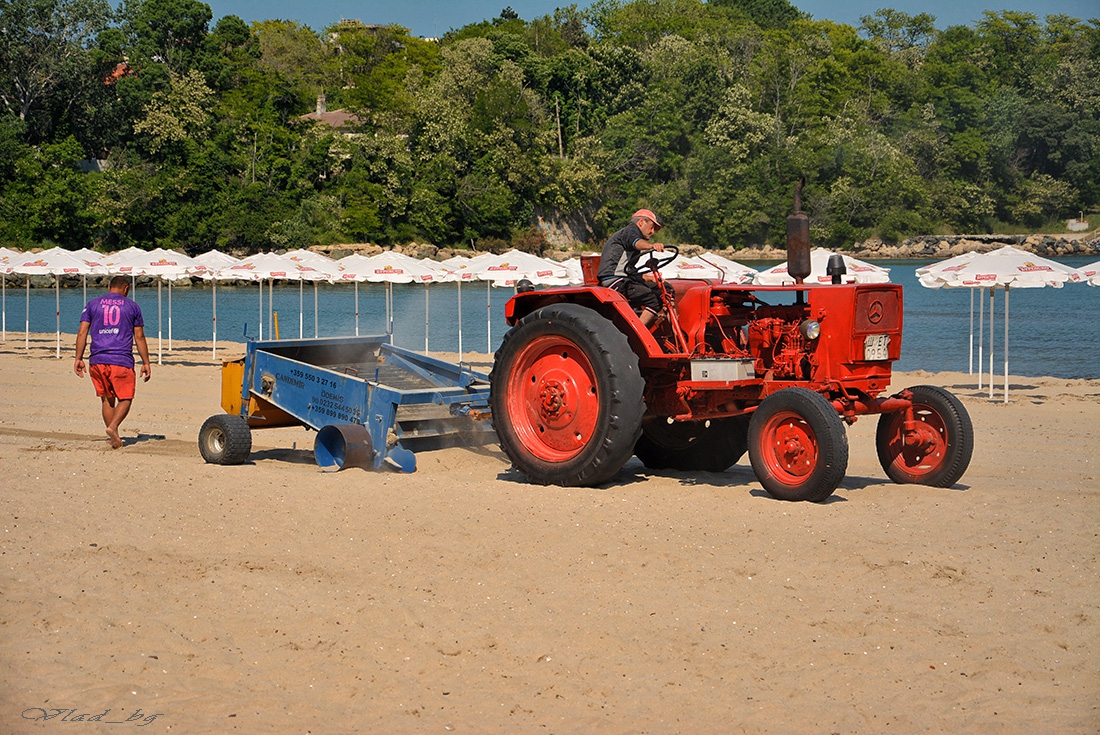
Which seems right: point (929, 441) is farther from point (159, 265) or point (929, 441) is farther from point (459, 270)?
point (159, 265)

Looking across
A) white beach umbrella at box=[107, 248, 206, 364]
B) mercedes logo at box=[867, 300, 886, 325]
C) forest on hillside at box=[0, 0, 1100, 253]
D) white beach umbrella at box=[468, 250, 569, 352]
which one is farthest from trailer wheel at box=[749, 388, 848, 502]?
forest on hillside at box=[0, 0, 1100, 253]

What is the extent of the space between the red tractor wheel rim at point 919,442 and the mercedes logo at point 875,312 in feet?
2.69

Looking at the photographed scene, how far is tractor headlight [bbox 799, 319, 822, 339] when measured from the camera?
7.98 m

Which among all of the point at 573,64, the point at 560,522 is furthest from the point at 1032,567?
the point at 573,64

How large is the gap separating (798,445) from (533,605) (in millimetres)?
2817

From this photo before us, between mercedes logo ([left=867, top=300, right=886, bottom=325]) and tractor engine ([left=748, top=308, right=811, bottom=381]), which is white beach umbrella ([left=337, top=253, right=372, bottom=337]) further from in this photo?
mercedes logo ([left=867, top=300, right=886, bottom=325])

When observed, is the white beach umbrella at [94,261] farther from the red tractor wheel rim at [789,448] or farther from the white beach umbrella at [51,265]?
the red tractor wheel rim at [789,448]

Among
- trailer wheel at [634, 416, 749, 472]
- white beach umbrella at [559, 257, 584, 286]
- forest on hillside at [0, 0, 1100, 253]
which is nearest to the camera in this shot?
trailer wheel at [634, 416, 749, 472]

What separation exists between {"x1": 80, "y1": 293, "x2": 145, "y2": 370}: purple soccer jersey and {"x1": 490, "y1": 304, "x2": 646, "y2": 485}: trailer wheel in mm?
4208

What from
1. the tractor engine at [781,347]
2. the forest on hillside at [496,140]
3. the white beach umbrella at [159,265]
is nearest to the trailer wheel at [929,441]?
the tractor engine at [781,347]

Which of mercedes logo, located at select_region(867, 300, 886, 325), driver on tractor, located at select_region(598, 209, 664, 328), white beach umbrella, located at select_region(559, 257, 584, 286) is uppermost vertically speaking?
white beach umbrella, located at select_region(559, 257, 584, 286)

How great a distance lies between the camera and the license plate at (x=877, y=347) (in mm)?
8141

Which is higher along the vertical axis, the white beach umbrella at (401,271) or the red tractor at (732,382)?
the white beach umbrella at (401,271)

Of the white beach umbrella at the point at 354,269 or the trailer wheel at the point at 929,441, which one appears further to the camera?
the white beach umbrella at the point at 354,269
